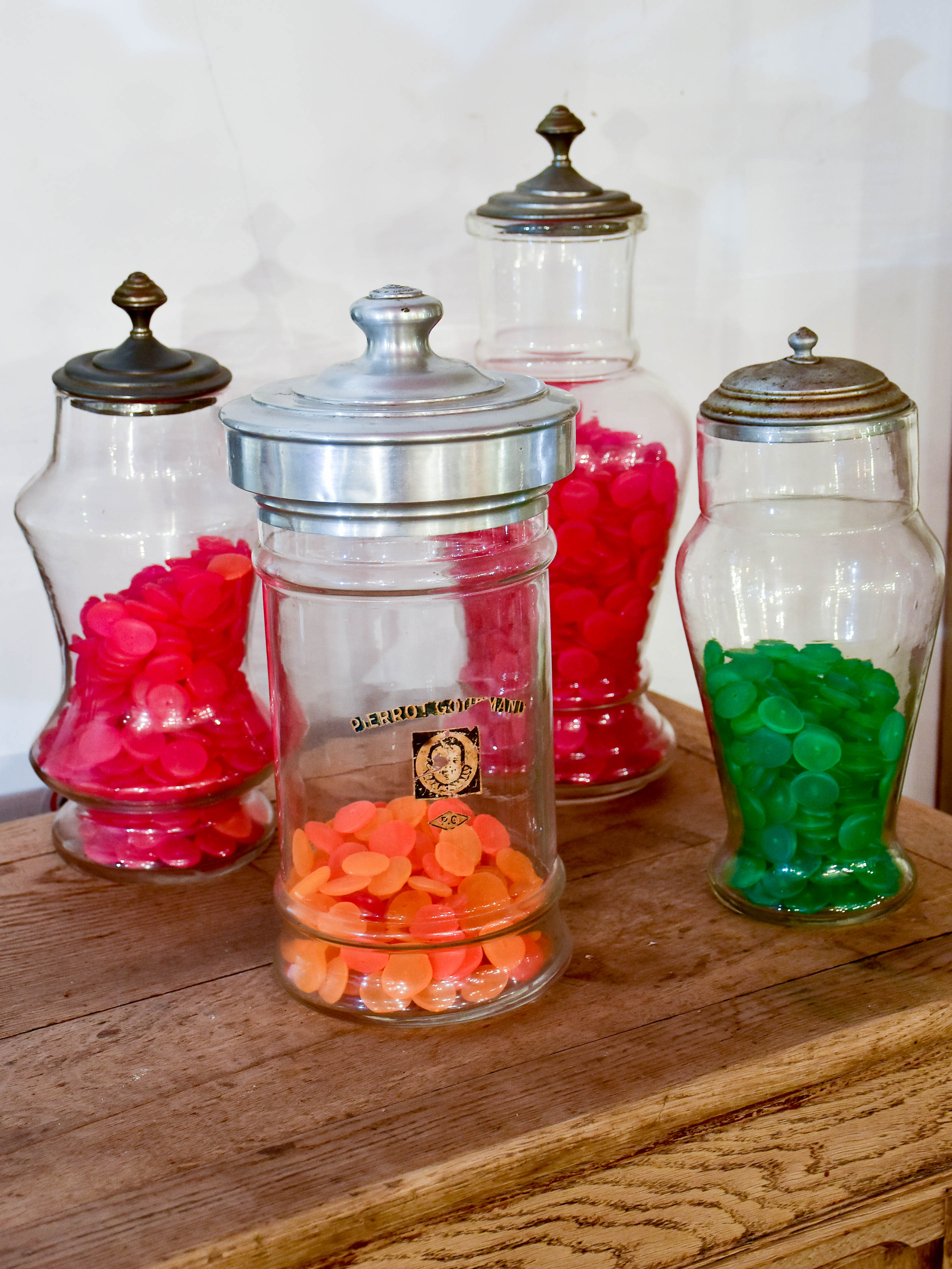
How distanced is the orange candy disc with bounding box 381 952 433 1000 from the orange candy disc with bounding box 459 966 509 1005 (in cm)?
2

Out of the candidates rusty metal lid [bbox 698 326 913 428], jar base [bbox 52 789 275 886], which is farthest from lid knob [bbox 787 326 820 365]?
jar base [bbox 52 789 275 886]

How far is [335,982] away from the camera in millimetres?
693

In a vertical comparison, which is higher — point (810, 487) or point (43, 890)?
point (810, 487)

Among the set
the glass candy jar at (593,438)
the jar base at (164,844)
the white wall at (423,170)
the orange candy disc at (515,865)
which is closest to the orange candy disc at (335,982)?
the orange candy disc at (515,865)

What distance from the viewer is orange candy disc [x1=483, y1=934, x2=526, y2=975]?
2.26 feet

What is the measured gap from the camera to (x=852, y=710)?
75 centimetres

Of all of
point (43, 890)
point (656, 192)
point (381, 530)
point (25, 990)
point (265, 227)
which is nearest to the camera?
point (381, 530)

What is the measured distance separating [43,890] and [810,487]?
1.88 feet

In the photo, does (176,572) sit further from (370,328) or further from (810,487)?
(810,487)

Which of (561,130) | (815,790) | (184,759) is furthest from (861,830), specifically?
(561,130)

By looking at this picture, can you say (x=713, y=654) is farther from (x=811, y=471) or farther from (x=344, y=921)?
(x=344, y=921)

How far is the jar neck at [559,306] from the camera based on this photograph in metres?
0.94

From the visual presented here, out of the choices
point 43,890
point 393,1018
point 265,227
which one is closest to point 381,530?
point 393,1018

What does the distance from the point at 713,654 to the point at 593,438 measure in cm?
19
